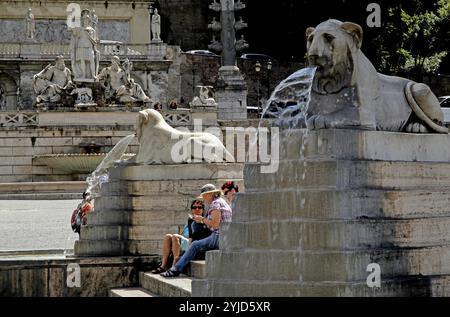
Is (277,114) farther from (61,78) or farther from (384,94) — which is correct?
(61,78)

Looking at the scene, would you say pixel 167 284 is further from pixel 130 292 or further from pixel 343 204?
pixel 343 204

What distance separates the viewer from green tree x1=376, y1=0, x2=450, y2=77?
60062mm

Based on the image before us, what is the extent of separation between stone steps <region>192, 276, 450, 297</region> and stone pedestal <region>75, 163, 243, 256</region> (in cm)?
446

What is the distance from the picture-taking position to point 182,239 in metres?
13.6

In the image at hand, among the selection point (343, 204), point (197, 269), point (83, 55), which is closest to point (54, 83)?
point (83, 55)

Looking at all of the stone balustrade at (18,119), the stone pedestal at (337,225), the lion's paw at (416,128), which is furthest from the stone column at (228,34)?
the stone pedestal at (337,225)

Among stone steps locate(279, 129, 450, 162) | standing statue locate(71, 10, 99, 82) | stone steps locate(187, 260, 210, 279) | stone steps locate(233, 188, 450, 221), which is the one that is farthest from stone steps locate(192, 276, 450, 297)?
standing statue locate(71, 10, 99, 82)

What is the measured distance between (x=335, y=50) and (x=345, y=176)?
1.32 m

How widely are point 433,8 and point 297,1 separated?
7356mm

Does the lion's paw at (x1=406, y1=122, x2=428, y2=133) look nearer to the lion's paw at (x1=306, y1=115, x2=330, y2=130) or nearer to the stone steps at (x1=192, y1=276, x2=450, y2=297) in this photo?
the lion's paw at (x1=306, y1=115, x2=330, y2=130)

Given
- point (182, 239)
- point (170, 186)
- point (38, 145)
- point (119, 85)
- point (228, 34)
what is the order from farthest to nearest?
1. point (228, 34)
2. point (119, 85)
3. point (38, 145)
4. point (170, 186)
5. point (182, 239)

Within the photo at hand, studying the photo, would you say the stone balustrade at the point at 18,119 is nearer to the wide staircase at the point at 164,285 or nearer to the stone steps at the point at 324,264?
the wide staircase at the point at 164,285

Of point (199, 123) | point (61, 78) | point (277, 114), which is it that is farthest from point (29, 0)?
point (277, 114)

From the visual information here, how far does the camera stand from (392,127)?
1130 centimetres
